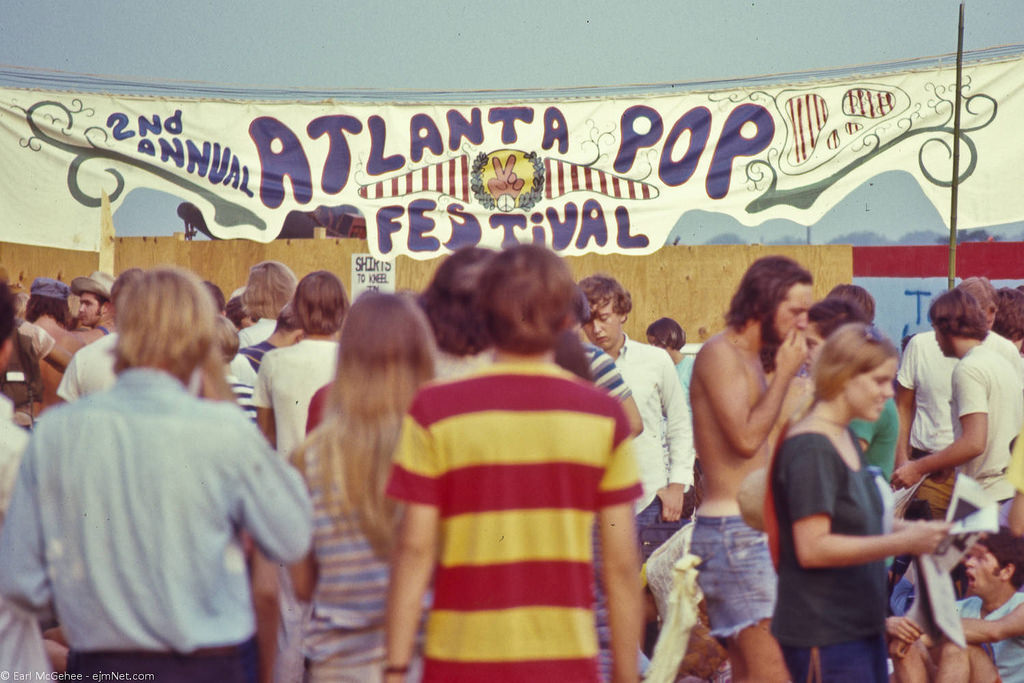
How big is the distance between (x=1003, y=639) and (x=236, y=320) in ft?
16.6

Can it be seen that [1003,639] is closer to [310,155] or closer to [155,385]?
[155,385]

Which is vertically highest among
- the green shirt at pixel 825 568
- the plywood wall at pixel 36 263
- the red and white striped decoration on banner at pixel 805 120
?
→ the red and white striped decoration on banner at pixel 805 120

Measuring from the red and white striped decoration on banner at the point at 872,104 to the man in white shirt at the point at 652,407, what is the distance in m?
4.25

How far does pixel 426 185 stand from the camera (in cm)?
965

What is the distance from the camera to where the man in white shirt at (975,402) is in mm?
5730

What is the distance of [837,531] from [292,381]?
2581 millimetres

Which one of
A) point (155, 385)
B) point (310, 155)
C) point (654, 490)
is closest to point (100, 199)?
point (310, 155)

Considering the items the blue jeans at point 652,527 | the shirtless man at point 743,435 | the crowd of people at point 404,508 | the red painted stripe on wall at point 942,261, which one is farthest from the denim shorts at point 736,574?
the red painted stripe on wall at point 942,261

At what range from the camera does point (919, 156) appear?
30.9ft

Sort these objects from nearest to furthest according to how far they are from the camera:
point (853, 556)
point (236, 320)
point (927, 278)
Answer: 1. point (853, 556)
2. point (236, 320)
3. point (927, 278)

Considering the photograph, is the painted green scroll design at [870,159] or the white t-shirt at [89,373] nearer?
the white t-shirt at [89,373]

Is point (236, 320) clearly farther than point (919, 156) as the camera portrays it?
No

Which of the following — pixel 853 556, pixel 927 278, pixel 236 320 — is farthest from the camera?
pixel 927 278

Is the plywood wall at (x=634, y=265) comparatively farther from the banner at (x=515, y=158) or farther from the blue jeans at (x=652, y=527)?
the blue jeans at (x=652, y=527)
